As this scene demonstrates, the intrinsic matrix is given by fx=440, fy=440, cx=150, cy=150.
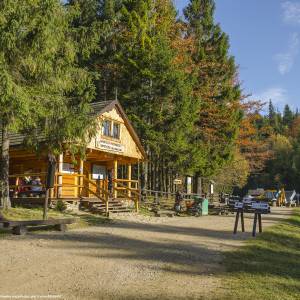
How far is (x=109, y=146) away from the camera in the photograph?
24.3 m

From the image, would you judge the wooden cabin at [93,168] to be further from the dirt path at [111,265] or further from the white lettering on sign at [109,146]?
the dirt path at [111,265]

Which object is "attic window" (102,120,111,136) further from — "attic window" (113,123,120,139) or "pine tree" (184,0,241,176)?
"pine tree" (184,0,241,176)

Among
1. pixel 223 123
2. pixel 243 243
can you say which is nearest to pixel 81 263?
pixel 243 243

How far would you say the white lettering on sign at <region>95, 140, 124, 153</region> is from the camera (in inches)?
921

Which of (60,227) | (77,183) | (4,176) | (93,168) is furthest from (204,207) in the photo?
(60,227)

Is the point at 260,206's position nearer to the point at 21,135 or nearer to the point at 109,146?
the point at 109,146

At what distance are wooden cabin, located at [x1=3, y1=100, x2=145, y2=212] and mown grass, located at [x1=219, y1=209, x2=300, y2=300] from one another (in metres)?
9.46

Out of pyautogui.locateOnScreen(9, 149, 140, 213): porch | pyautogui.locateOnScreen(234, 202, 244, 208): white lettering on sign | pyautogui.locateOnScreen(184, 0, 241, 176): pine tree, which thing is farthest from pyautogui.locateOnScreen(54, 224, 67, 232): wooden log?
pyautogui.locateOnScreen(184, 0, 241, 176): pine tree

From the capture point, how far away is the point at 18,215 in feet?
53.4

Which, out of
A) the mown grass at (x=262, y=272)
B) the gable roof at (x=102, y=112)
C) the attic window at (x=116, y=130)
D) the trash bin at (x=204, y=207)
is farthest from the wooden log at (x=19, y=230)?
the trash bin at (x=204, y=207)

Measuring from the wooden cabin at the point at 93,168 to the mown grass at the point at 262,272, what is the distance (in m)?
9.46

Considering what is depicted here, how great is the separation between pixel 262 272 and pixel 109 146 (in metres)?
16.4

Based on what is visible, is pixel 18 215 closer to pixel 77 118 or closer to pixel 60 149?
pixel 60 149

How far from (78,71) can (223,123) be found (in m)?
19.7
